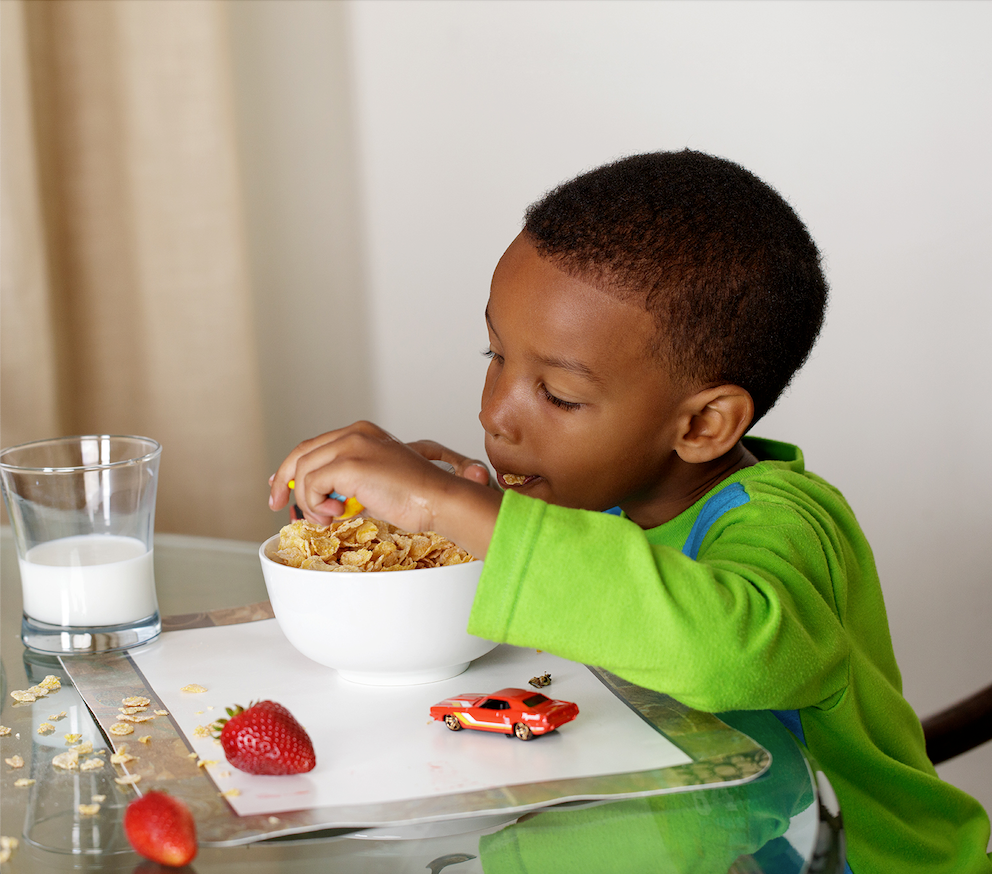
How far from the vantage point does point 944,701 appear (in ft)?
5.43

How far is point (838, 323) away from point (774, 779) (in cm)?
112

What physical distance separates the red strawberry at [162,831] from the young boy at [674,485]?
217 millimetres

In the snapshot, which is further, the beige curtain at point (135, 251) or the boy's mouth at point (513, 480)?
the beige curtain at point (135, 251)

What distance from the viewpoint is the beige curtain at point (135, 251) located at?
131 centimetres

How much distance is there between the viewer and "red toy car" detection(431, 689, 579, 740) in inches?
24.9

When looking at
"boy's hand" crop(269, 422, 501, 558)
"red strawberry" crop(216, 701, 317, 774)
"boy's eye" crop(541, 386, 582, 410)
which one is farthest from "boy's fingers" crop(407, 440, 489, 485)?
"red strawberry" crop(216, 701, 317, 774)

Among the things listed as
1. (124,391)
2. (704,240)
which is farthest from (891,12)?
(124,391)

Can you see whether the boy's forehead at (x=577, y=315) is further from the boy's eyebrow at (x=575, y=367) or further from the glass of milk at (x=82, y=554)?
the glass of milk at (x=82, y=554)

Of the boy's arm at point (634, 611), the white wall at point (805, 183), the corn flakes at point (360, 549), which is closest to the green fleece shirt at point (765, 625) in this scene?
the boy's arm at point (634, 611)

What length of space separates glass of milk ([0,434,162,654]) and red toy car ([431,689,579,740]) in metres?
0.29

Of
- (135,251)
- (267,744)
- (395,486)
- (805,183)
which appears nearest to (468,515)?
(395,486)

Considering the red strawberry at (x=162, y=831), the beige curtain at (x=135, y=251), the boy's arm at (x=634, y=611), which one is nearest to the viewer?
the red strawberry at (x=162, y=831)

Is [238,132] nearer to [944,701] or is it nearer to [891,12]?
[891,12]

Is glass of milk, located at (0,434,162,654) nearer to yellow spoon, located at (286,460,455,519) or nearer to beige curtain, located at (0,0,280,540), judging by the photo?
yellow spoon, located at (286,460,455,519)
